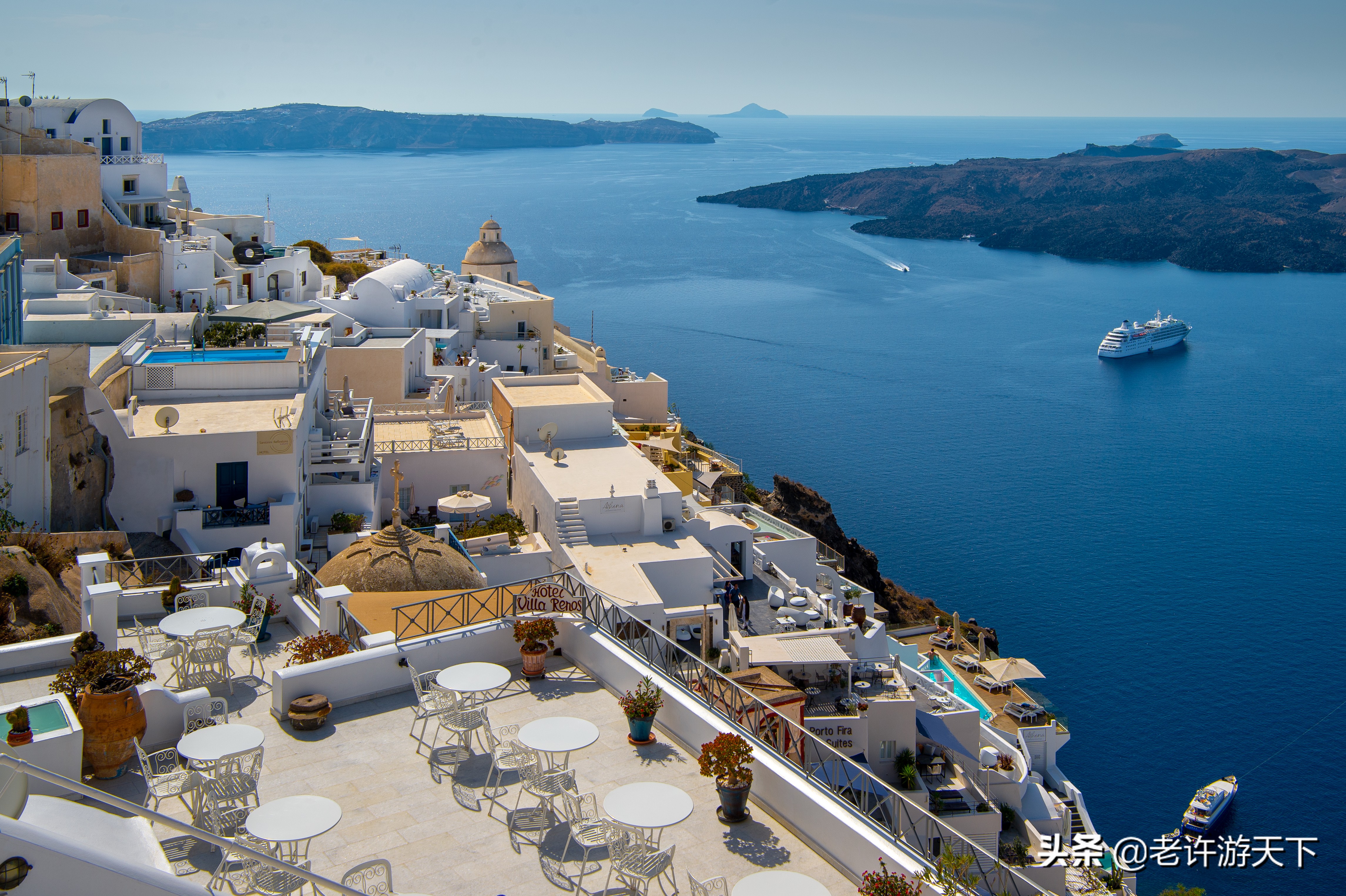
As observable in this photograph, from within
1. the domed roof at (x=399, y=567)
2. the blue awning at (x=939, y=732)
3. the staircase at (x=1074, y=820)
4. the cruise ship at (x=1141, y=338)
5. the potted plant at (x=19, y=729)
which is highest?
the potted plant at (x=19, y=729)

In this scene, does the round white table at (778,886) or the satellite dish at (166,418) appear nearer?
the round white table at (778,886)

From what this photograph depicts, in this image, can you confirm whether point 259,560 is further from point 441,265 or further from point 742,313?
point 742,313

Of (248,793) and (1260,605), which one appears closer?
(248,793)

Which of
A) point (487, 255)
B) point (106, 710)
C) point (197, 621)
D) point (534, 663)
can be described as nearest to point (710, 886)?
point (534, 663)

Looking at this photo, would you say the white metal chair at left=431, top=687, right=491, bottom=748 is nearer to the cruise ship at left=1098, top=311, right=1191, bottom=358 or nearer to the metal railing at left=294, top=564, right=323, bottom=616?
the metal railing at left=294, top=564, right=323, bottom=616

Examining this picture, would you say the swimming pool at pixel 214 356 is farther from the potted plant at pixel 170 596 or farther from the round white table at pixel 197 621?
the round white table at pixel 197 621

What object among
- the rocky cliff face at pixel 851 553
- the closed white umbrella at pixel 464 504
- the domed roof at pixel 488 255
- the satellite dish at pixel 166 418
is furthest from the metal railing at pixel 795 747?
the domed roof at pixel 488 255

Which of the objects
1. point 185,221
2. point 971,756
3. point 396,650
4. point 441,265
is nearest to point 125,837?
point 396,650

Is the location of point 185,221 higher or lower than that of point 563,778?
higher
